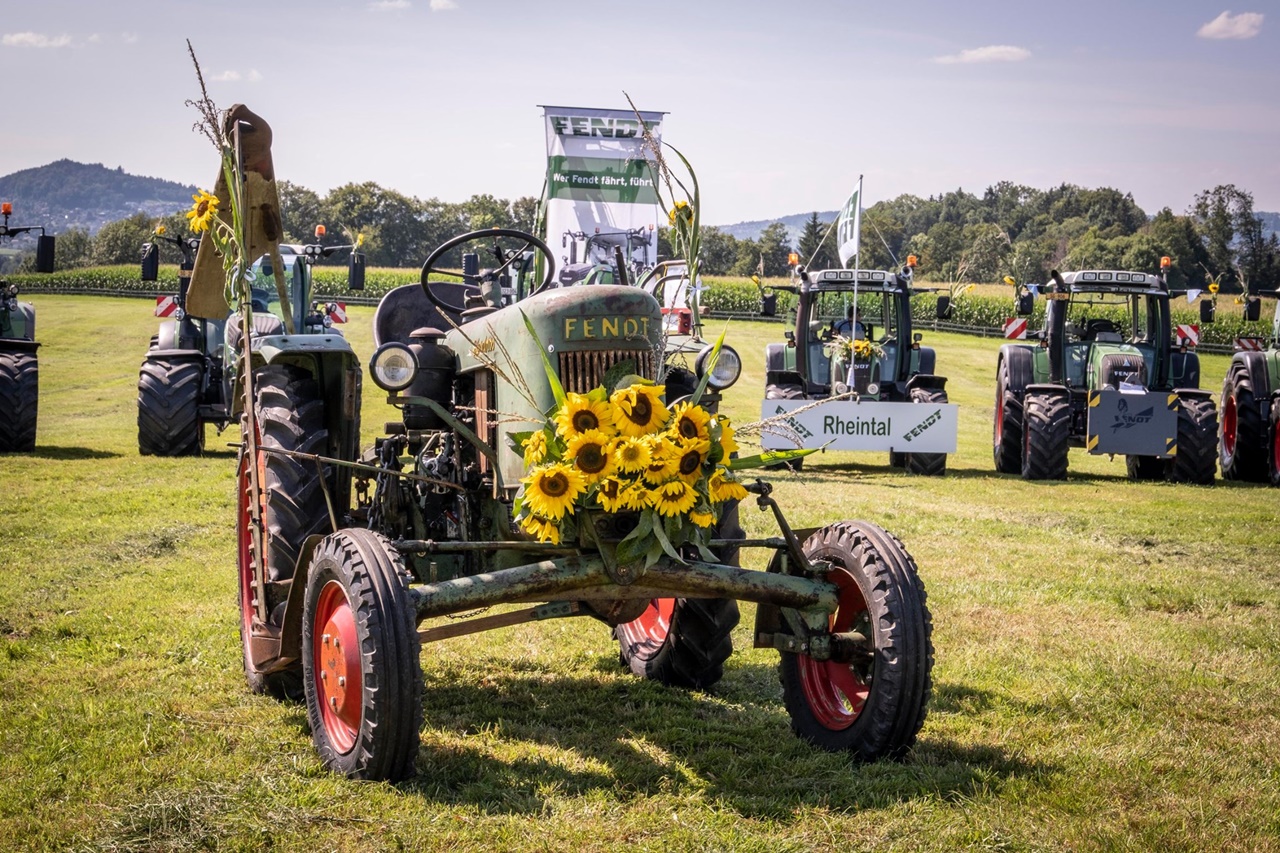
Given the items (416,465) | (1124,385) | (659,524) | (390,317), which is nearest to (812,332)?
(1124,385)

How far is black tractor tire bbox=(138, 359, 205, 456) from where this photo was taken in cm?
1358

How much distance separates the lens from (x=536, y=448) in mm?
4312

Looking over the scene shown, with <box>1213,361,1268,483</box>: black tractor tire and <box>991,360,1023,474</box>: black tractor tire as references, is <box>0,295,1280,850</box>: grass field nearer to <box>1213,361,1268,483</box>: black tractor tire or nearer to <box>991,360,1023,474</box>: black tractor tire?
<box>991,360,1023,474</box>: black tractor tire

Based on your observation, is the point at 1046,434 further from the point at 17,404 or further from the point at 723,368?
the point at 17,404

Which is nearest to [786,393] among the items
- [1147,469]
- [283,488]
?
[1147,469]

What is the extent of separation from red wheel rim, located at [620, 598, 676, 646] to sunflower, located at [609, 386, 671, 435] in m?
1.72

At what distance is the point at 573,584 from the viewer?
432 centimetres

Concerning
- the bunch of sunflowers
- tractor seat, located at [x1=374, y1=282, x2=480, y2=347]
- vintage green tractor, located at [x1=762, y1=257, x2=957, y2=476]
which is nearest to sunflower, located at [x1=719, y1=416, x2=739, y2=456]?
the bunch of sunflowers

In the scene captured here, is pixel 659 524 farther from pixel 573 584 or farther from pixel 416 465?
pixel 416 465


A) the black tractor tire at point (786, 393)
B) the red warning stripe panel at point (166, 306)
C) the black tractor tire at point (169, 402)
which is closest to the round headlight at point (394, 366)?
the black tractor tire at point (786, 393)

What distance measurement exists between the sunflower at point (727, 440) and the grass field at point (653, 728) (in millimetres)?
1136

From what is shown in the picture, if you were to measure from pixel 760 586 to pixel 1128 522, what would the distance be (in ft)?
23.9

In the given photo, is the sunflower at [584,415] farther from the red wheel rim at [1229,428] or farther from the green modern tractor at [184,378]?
the red wheel rim at [1229,428]

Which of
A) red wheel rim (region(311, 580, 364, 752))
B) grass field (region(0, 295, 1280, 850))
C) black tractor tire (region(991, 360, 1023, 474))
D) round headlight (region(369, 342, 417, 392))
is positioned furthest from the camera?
black tractor tire (region(991, 360, 1023, 474))
